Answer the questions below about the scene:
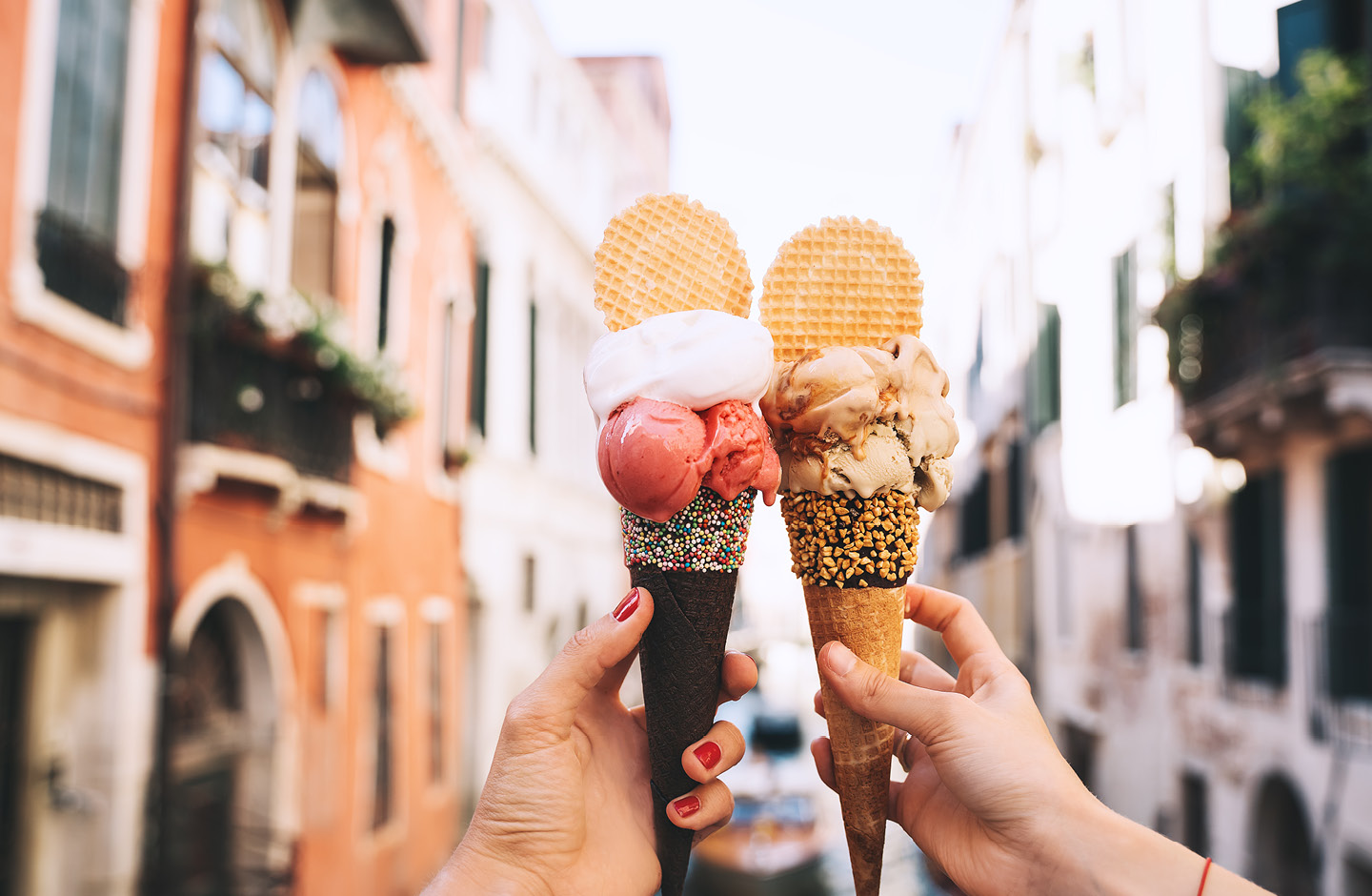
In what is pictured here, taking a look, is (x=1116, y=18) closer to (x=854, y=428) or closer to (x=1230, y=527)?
(x=1230, y=527)

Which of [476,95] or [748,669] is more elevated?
[476,95]

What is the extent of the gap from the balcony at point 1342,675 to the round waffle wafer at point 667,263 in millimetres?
5909

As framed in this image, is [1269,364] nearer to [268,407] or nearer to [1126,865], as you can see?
[1126,865]

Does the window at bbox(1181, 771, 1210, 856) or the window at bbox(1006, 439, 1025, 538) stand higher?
the window at bbox(1006, 439, 1025, 538)

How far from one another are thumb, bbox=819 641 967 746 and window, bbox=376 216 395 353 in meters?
8.09

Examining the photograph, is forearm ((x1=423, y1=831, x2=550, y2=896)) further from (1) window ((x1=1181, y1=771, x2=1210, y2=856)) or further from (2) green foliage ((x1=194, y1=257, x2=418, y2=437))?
(1) window ((x1=1181, y1=771, x2=1210, y2=856))

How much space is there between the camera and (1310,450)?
6781 millimetres

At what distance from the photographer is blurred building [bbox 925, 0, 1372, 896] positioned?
636 centimetres

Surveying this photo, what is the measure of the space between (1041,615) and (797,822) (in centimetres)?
455

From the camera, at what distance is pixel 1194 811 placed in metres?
8.39

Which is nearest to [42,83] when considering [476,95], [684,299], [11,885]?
[11,885]

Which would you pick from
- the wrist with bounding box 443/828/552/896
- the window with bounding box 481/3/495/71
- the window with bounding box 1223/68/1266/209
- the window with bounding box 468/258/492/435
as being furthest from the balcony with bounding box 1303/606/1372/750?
the window with bounding box 481/3/495/71

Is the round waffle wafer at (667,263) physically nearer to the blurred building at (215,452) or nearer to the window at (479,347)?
the blurred building at (215,452)

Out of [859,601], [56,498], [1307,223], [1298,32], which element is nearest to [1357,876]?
[1307,223]
